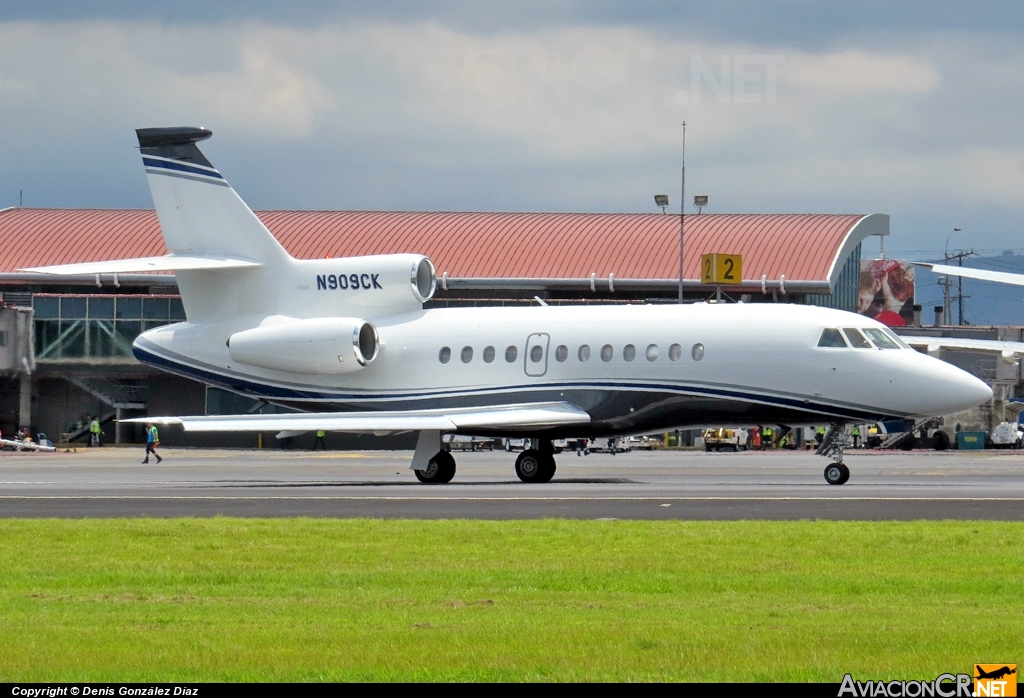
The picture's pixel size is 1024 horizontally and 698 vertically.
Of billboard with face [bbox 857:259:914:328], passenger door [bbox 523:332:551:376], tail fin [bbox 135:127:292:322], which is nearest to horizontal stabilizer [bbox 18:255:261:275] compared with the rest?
tail fin [bbox 135:127:292:322]

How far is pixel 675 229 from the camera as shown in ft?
249

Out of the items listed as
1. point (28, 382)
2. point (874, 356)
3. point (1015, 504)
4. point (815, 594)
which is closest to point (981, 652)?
point (815, 594)

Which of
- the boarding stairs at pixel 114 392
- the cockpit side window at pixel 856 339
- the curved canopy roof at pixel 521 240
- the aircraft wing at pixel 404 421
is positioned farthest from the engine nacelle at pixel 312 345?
the curved canopy roof at pixel 521 240

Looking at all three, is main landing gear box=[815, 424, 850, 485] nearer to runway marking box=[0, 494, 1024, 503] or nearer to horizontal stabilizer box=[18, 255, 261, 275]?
runway marking box=[0, 494, 1024, 503]

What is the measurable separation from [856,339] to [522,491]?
25.3 ft

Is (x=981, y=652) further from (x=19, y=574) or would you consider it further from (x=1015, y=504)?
(x=1015, y=504)

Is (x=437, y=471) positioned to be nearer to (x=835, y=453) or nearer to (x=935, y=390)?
(x=835, y=453)

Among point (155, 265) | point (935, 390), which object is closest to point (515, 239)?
point (155, 265)

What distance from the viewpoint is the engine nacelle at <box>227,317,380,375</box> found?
32469 mm

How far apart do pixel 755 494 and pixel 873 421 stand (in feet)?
15.7

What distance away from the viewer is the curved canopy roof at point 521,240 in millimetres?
72250

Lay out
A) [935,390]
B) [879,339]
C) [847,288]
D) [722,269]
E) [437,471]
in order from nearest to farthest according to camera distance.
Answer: [935,390]
[879,339]
[437,471]
[722,269]
[847,288]

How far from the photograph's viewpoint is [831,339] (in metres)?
29.4

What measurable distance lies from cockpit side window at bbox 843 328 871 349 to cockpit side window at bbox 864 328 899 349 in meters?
0.18
